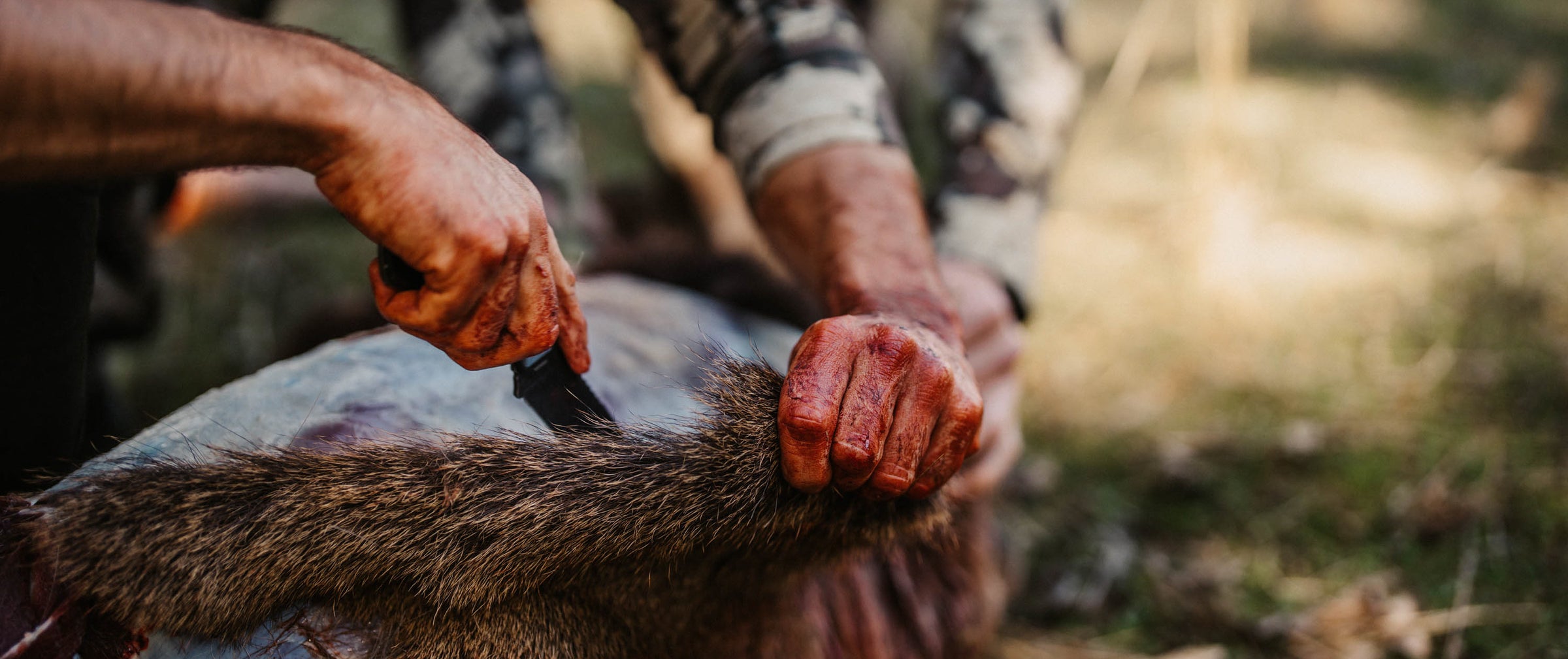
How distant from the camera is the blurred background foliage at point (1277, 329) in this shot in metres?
1.67

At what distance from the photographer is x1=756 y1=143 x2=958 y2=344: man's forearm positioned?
3.58ft

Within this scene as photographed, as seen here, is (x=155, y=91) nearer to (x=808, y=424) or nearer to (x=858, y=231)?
(x=808, y=424)

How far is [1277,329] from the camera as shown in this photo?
2410 millimetres

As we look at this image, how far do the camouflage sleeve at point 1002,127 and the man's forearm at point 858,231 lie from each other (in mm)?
385

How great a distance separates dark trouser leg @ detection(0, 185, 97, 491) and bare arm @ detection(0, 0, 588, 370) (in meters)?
0.32

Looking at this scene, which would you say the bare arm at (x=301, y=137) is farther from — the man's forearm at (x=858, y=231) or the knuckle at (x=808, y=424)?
the man's forearm at (x=858, y=231)

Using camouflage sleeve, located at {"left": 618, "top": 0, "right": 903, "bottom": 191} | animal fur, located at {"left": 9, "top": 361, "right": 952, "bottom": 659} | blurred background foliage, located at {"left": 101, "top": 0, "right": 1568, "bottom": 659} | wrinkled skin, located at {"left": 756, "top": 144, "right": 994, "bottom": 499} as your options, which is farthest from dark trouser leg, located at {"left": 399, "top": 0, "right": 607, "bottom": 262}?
animal fur, located at {"left": 9, "top": 361, "right": 952, "bottom": 659}

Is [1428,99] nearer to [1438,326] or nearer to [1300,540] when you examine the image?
[1438,326]

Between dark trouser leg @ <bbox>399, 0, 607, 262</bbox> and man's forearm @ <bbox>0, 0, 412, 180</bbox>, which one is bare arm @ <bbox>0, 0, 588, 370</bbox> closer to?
man's forearm @ <bbox>0, 0, 412, 180</bbox>

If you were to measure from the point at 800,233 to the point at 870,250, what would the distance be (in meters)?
0.17

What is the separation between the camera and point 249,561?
69 centimetres

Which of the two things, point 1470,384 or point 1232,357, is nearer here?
point 1470,384

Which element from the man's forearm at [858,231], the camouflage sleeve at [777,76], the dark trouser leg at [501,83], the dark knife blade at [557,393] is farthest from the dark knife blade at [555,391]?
the dark trouser leg at [501,83]

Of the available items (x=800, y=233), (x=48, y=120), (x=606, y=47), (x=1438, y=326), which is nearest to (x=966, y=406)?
(x=800, y=233)
